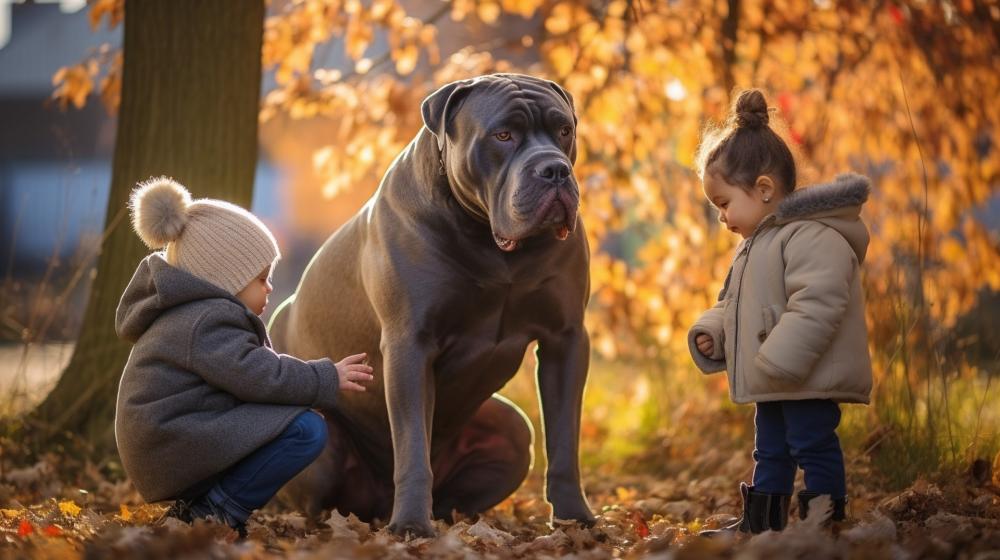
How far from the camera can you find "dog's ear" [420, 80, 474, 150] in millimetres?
4062

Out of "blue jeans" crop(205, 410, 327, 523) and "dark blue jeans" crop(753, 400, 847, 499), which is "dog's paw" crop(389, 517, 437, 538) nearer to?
"blue jeans" crop(205, 410, 327, 523)

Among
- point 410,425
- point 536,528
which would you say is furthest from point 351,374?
point 536,528

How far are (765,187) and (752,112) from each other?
0.84 ft

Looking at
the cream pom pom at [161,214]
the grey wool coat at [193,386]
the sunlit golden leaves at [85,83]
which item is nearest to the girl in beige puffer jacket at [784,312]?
the grey wool coat at [193,386]

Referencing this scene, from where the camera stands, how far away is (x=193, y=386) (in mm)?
3723

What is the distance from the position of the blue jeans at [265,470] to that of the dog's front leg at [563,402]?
914 millimetres

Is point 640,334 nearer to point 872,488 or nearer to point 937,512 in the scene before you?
point 872,488

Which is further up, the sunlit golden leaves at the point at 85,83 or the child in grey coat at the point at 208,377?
the sunlit golden leaves at the point at 85,83

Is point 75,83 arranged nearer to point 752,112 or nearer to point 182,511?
point 182,511

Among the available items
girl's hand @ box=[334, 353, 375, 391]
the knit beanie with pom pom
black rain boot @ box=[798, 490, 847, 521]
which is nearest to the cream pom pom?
the knit beanie with pom pom

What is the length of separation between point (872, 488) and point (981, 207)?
4293 mm

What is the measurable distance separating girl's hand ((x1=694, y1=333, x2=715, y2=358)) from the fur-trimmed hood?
496 millimetres

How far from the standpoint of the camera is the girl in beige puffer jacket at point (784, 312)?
3486mm

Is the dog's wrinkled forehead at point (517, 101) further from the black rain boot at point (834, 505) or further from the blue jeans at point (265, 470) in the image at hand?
the black rain boot at point (834, 505)
